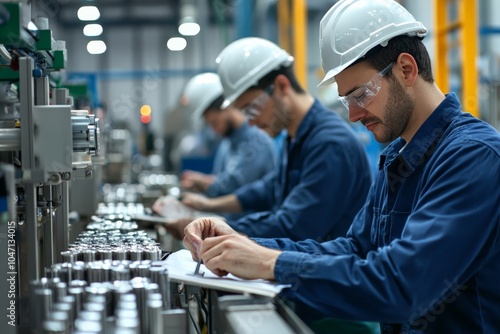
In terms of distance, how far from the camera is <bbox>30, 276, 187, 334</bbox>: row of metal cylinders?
1.15m

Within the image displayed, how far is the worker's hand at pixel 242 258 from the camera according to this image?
4.79 ft

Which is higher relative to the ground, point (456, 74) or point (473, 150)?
point (456, 74)

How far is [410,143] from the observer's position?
64.6 inches

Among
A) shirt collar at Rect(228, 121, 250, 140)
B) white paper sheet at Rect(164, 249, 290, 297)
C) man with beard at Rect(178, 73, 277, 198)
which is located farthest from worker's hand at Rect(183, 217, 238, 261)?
shirt collar at Rect(228, 121, 250, 140)

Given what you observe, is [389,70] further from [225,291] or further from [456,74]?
[456,74]

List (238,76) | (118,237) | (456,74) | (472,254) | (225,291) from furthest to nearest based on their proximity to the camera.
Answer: (456,74) → (238,76) → (118,237) → (225,291) → (472,254)

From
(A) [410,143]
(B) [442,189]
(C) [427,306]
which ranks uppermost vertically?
(A) [410,143]

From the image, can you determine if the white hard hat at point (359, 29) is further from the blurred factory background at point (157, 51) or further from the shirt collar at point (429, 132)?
the blurred factory background at point (157, 51)

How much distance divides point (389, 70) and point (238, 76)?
136 cm

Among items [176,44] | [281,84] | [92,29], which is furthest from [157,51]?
[281,84]

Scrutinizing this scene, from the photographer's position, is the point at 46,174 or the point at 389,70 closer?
the point at 46,174

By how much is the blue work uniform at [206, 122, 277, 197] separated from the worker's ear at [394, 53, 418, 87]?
2879 mm

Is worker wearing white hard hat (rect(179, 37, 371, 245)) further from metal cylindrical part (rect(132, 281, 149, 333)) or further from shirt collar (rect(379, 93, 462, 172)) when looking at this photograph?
metal cylindrical part (rect(132, 281, 149, 333))

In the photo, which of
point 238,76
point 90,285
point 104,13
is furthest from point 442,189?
point 104,13
